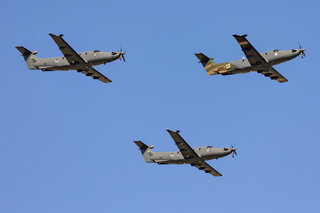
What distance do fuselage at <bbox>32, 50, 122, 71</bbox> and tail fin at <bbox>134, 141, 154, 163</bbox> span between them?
16554mm

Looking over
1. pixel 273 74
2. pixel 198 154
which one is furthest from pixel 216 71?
pixel 198 154

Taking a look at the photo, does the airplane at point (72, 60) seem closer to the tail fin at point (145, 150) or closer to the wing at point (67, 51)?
the wing at point (67, 51)

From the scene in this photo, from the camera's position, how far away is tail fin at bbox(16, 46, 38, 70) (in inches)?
4040

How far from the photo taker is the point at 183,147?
9388 cm

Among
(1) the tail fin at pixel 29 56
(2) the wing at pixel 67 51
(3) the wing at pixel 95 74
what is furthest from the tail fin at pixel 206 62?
(1) the tail fin at pixel 29 56

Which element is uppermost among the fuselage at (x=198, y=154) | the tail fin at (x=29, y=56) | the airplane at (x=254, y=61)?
the tail fin at (x=29, y=56)

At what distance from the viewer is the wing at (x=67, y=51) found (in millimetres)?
93000

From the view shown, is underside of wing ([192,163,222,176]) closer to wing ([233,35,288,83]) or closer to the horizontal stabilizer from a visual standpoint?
the horizontal stabilizer

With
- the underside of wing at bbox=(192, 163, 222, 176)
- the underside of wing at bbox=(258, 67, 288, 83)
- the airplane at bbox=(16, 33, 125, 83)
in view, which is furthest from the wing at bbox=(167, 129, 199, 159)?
the underside of wing at bbox=(258, 67, 288, 83)

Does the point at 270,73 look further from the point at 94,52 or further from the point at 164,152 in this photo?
the point at 94,52

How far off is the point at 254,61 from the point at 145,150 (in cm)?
2299

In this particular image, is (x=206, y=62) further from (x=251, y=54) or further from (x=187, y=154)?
(x=187, y=154)

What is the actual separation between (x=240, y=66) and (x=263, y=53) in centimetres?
406

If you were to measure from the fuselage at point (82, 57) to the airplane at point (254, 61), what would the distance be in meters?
17.6
